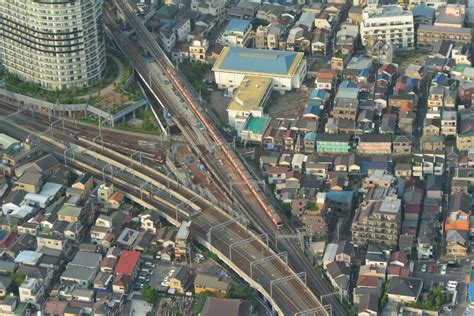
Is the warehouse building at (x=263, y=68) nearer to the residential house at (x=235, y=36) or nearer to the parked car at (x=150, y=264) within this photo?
the residential house at (x=235, y=36)

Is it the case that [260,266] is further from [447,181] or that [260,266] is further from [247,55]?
[247,55]

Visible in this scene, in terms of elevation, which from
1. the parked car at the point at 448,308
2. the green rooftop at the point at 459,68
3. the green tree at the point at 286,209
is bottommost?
the green tree at the point at 286,209

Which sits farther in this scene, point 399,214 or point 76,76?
point 76,76

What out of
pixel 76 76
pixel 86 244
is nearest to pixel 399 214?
pixel 86 244

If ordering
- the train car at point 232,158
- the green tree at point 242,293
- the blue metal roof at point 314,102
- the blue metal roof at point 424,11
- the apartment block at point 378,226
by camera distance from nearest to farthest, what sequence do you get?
the green tree at point 242,293
the apartment block at point 378,226
the train car at point 232,158
the blue metal roof at point 314,102
the blue metal roof at point 424,11

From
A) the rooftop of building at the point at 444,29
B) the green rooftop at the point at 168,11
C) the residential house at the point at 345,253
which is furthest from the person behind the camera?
the green rooftop at the point at 168,11

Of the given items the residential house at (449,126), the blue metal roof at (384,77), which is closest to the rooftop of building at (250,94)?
the blue metal roof at (384,77)

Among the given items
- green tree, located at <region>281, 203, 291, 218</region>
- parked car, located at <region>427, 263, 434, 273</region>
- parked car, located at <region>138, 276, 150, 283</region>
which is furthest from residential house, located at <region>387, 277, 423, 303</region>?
parked car, located at <region>138, 276, 150, 283</region>

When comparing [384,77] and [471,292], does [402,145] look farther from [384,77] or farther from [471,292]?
[471,292]
